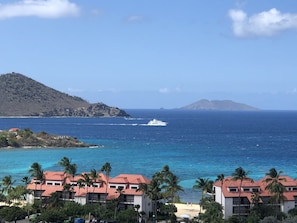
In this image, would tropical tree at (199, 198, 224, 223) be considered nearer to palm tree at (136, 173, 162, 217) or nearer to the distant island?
palm tree at (136, 173, 162, 217)

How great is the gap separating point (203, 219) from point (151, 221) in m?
7.14

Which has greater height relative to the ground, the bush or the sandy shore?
the bush

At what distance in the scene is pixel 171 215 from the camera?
59.6 m

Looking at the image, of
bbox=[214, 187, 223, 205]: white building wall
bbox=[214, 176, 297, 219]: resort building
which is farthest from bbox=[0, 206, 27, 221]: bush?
bbox=[214, 176, 297, 219]: resort building

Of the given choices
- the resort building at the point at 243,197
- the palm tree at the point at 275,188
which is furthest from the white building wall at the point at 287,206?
the palm tree at the point at 275,188

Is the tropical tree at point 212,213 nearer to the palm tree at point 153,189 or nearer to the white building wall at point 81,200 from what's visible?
the palm tree at point 153,189

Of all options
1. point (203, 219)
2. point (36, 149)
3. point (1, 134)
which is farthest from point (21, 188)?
point (1, 134)

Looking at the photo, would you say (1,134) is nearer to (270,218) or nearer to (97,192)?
(97,192)

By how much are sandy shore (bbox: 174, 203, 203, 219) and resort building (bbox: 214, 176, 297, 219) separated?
391 cm

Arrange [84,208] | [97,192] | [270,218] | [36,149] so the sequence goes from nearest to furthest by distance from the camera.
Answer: [270,218], [84,208], [97,192], [36,149]

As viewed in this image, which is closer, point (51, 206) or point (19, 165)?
point (51, 206)

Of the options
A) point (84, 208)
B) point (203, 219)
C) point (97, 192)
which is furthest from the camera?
point (97, 192)

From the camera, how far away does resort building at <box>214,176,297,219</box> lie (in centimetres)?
5944

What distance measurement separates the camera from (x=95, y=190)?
6294 cm
